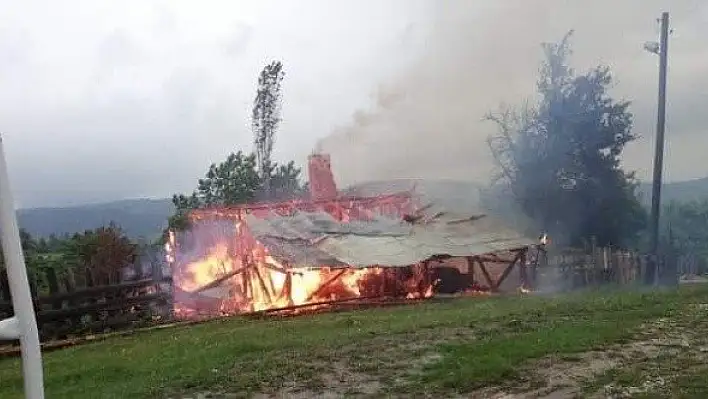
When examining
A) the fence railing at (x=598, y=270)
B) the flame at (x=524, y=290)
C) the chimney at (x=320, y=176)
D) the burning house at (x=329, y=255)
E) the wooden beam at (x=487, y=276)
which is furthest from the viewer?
the chimney at (x=320, y=176)

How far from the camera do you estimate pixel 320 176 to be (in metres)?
27.0

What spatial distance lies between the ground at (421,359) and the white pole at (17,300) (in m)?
6.47

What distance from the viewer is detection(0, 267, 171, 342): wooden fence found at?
16062mm

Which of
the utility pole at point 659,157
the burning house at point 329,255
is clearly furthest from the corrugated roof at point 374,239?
the utility pole at point 659,157

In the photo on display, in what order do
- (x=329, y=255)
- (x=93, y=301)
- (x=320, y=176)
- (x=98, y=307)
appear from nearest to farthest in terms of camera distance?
(x=98, y=307) < (x=93, y=301) < (x=329, y=255) < (x=320, y=176)

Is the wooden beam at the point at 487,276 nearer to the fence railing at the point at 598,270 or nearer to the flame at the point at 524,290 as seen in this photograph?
the flame at the point at 524,290

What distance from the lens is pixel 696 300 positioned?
16172mm

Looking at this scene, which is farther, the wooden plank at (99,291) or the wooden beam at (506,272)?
the wooden beam at (506,272)

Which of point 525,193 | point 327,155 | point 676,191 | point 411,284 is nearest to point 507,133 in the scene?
point 525,193

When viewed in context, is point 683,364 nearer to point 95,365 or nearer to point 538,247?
point 95,365

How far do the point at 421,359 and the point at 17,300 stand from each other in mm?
8342

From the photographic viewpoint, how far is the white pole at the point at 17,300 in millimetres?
1749

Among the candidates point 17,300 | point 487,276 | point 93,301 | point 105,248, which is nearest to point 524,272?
point 487,276

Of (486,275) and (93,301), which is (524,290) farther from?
(93,301)
